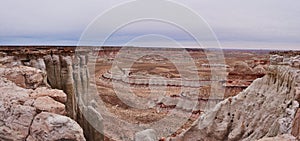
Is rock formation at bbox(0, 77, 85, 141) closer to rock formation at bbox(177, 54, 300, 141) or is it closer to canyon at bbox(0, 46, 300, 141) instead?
canyon at bbox(0, 46, 300, 141)

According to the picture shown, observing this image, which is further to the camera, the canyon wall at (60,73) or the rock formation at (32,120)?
the canyon wall at (60,73)

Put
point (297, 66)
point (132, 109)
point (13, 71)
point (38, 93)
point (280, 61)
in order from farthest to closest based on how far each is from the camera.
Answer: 1. point (132, 109)
2. point (280, 61)
3. point (297, 66)
4. point (13, 71)
5. point (38, 93)

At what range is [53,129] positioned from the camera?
210 inches

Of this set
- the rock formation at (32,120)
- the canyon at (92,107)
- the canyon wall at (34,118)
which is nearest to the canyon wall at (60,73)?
the canyon at (92,107)

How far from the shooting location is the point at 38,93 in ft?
21.2

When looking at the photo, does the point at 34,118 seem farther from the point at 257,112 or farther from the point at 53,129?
the point at 257,112

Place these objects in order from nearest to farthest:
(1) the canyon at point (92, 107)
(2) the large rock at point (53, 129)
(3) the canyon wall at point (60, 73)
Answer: (2) the large rock at point (53, 129) < (1) the canyon at point (92, 107) < (3) the canyon wall at point (60, 73)

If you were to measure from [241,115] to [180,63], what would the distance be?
2086 inches

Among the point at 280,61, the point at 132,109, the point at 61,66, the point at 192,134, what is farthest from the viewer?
the point at 132,109

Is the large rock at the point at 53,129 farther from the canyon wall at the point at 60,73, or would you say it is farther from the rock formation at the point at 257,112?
the rock formation at the point at 257,112

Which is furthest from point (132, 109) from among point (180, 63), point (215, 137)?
point (180, 63)

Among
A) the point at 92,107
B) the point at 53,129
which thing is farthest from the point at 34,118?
the point at 92,107

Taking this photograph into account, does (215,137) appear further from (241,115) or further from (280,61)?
(280,61)

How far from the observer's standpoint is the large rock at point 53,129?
530 cm
